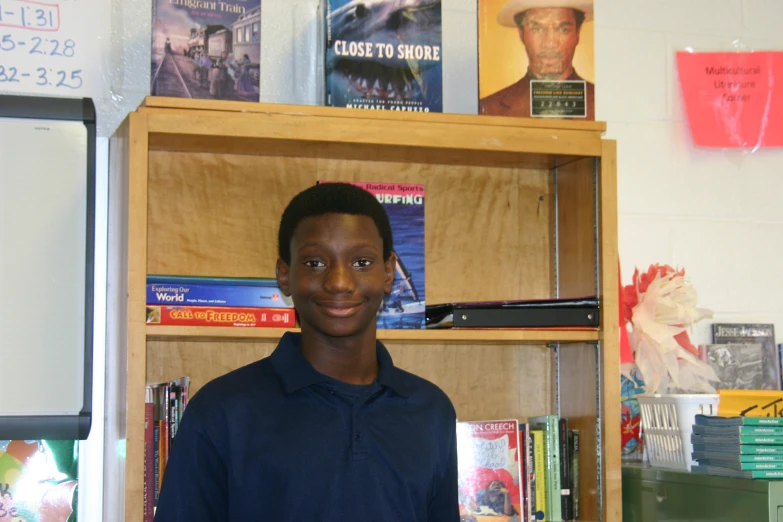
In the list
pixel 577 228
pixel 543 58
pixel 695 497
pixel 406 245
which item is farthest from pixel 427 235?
pixel 695 497

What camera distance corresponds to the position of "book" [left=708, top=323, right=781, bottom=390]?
2162 mm

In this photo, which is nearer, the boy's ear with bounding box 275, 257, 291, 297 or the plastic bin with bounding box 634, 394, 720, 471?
the boy's ear with bounding box 275, 257, 291, 297

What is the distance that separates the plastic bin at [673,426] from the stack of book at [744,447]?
68mm

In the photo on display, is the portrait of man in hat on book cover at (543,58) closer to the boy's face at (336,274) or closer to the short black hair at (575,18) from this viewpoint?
the short black hair at (575,18)

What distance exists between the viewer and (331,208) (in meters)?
1.40

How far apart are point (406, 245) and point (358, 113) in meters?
0.33

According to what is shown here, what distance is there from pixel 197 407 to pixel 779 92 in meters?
1.68

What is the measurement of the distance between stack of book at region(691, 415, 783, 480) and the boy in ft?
1.70

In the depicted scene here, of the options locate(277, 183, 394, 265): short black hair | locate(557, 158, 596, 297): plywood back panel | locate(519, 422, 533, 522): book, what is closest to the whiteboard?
locate(277, 183, 394, 265): short black hair

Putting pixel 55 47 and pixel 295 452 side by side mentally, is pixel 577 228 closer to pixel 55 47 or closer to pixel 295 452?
pixel 295 452

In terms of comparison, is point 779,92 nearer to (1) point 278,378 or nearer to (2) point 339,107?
(2) point 339,107

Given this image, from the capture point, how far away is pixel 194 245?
6.29ft

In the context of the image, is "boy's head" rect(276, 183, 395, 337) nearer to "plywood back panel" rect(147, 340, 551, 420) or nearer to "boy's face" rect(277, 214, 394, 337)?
"boy's face" rect(277, 214, 394, 337)

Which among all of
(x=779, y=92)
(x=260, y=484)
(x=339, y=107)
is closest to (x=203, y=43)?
(x=339, y=107)
